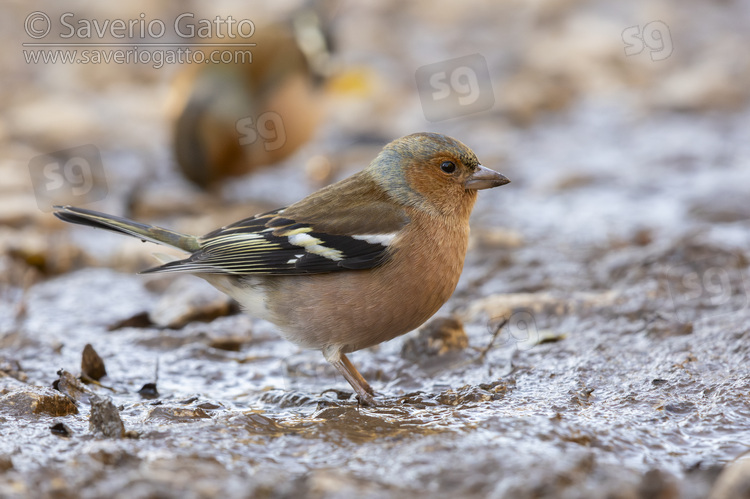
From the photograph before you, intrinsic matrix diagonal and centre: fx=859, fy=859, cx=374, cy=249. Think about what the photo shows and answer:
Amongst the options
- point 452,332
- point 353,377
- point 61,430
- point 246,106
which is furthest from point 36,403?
point 246,106

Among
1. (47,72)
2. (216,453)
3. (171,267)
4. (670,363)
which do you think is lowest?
(670,363)

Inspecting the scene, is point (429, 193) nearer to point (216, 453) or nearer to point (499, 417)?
Result: point (499, 417)

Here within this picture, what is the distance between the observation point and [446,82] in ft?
34.5

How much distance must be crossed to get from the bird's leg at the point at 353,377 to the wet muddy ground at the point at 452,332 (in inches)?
4.2

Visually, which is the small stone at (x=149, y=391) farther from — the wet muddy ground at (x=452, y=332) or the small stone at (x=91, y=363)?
the small stone at (x=91, y=363)

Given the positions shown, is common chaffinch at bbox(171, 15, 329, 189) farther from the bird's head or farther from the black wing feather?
the bird's head

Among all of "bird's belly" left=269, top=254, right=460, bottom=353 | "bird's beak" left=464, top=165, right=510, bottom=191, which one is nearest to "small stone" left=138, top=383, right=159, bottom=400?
"bird's belly" left=269, top=254, right=460, bottom=353

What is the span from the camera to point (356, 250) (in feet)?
13.7

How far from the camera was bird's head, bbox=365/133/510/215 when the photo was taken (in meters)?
4.42

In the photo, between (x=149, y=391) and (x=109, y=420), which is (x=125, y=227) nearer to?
(x=149, y=391)

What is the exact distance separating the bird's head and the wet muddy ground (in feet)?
2.32

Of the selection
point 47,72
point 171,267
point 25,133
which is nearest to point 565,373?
point 171,267

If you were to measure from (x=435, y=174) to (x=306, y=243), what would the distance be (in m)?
0.78

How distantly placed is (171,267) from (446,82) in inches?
265
